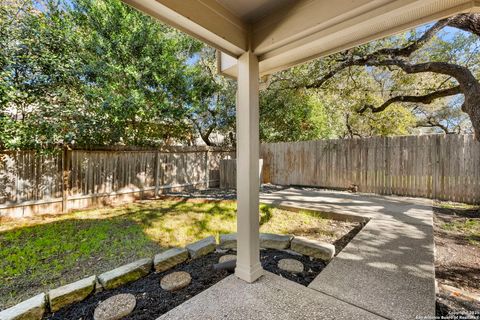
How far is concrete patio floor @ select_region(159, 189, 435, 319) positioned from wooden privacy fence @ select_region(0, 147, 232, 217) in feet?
15.5

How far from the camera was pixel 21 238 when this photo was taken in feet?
11.0

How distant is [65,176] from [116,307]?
437 centimetres

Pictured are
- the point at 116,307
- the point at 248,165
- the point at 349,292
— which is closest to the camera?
the point at 116,307

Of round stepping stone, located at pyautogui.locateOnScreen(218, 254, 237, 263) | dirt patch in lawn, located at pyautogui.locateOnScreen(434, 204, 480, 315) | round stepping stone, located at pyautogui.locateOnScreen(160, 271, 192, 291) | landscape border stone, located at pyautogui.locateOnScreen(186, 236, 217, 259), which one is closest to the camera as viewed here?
dirt patch in lawn, located at pyautogui.locateOnScreen(434, 204, 480, 315)

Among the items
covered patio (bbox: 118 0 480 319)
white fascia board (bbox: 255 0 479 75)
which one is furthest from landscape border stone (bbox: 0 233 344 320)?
white fascia board (bbox: 255 0 479 75)

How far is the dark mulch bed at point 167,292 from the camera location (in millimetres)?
1640

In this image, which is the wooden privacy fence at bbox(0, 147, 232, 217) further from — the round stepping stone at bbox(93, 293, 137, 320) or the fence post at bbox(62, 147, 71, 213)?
the round stepping stone at bbox(93, 293, 137, 320)

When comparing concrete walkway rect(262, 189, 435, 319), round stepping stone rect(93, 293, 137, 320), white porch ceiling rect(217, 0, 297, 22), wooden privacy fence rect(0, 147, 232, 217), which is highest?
white porch ceiling rect(217, 0, 297, 22)

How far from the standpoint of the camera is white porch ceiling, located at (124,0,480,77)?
1.34 m

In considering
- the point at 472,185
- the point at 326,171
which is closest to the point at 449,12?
the point at 472,185

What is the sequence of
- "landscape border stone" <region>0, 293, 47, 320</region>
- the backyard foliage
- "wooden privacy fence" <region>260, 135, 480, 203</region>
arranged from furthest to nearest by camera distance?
"wooden privacy fence" <region>260, 135, 480, 203</region> < the backyard foliage < "landscape border stone" <region>0, 293, 47, 320</region>

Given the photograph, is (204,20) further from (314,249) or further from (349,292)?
(314,249)

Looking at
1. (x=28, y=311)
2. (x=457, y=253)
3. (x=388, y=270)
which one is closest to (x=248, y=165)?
(x=388, y=270)

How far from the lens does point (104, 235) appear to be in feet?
11.3
